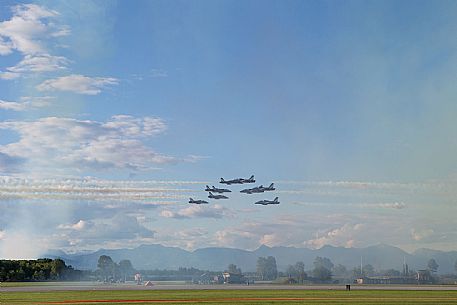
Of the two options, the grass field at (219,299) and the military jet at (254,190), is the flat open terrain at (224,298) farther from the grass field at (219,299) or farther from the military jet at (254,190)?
the military jet at (254,190)

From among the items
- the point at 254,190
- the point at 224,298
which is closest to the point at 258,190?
the point at 254,190

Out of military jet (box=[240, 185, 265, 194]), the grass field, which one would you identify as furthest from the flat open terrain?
military jet (box=[240, 185, 265, 194])

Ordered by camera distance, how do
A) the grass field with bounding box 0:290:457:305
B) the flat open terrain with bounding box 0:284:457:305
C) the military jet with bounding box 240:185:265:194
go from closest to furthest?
the grass field with bounding box 0:290:457:305 < the flat open terrain with bounding box 0:284:457:305 < the military jet with bounding box 240:185:265:194

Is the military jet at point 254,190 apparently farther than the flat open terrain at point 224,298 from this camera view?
Yes

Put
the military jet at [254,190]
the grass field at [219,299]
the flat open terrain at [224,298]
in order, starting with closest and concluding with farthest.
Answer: the grass field at [219,299], the flat open terrain at [224,298], the military jet at [254,190]

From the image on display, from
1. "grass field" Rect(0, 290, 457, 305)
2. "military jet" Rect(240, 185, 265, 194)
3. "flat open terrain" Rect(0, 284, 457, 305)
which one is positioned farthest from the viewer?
"military jet" Rect(240, 185, 265, 194)

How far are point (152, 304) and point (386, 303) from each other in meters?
30.6

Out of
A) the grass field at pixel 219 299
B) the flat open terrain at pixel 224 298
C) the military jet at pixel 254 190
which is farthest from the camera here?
the military jet at pixel 254 190

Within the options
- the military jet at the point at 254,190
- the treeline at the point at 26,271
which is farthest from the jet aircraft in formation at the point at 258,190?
the treeline at the point at 26,271

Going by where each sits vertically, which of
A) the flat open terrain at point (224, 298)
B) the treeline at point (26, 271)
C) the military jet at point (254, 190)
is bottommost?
the flat open terrain at point (224, 298)

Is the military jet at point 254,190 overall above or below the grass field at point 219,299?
above

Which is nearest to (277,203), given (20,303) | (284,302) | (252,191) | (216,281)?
(252,191)

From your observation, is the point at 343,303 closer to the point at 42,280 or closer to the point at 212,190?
the point at 212,190

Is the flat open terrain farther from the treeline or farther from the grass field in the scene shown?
the treeline
